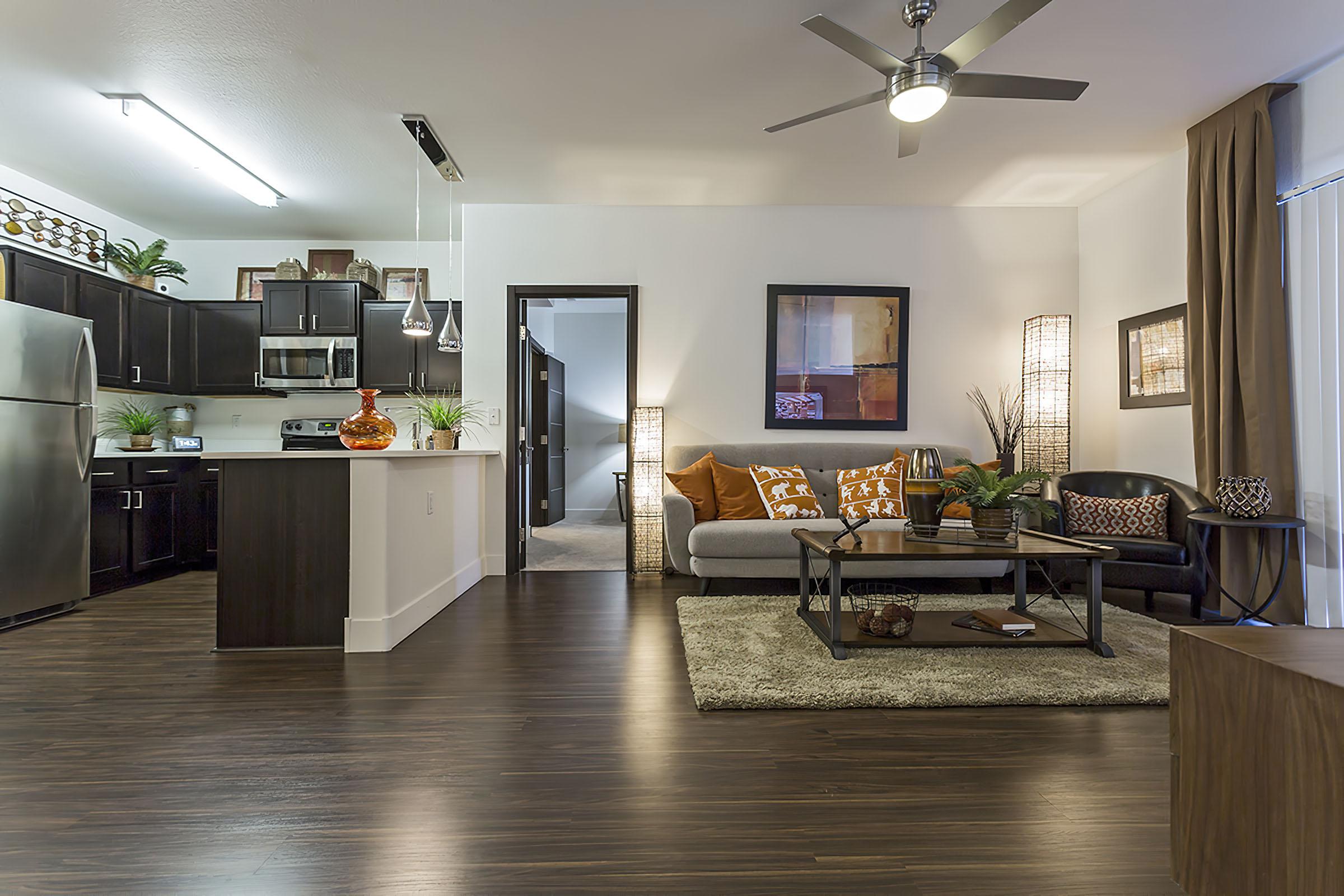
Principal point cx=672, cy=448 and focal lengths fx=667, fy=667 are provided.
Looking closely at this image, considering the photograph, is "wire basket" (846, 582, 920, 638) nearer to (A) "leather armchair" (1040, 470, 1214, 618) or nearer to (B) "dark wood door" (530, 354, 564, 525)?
(A) "leather armchair" (1040, 470, 1214, 618)

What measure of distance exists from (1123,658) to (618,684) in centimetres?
206

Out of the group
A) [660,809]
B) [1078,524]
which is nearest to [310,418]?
[660,809]

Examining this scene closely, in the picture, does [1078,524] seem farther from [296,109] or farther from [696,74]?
[296,109]

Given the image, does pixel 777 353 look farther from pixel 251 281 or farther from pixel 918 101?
pixel 251 281

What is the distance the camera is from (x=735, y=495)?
14.5 ft

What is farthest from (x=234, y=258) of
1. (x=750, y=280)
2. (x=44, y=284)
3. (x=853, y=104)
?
(x=853, y=104)

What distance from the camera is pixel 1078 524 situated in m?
4.00

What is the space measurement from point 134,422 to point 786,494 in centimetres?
482

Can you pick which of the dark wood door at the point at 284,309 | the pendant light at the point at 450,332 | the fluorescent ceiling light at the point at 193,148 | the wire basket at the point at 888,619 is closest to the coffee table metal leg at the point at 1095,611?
the wire basket at the point at 888,619

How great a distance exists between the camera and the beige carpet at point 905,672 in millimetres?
2309

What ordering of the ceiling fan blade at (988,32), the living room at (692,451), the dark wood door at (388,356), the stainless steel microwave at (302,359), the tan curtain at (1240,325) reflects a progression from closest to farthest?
the living room at (692,451) → the ceiling fan blade at (988,32) → the tan curtain at (1240,325) → the stainless steel microwave at (302,359) → the dark wood door at (388,356)

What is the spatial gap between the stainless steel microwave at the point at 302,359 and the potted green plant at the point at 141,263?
2.49ft

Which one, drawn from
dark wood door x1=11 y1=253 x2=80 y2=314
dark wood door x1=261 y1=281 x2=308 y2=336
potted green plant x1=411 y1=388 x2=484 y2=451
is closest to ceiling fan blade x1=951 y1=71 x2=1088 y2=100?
potted green plant x1=411 y1=388 x2=484 y2=451

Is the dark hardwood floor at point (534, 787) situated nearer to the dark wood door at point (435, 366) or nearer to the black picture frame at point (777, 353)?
the black picture frame at point (777, 353)
